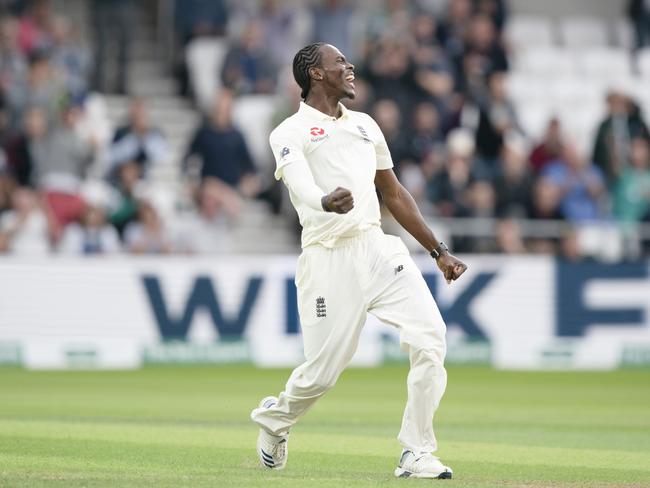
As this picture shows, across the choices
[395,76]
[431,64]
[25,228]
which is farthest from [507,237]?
[25,228]

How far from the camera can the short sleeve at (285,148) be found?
27.5 ft

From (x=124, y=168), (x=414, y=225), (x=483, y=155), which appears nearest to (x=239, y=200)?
(x=124, y=168)

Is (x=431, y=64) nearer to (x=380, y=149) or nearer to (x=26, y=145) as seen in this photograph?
(x=26, y=145)

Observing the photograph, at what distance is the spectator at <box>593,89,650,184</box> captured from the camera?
2273cm

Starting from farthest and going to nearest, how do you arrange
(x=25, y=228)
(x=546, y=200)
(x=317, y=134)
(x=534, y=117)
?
1. (x=534, y=117)
2. (x=546, y=200)
3. (x=25, y=228)
4. (x=317, y=134)

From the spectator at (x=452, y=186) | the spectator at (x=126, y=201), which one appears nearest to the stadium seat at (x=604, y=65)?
the spectator at (x=452, y=186)

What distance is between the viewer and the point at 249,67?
22.8m

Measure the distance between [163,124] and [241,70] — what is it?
6.01 feet

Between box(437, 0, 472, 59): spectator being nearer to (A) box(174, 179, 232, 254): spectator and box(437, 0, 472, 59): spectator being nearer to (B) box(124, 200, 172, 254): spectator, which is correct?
(A) box(174, 179, 232, 254): spectator

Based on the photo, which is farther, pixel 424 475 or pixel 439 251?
pixel 439 251

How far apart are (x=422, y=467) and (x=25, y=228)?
1213 centimetres

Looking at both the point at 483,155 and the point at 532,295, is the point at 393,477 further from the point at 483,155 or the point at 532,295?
the point at 483,155

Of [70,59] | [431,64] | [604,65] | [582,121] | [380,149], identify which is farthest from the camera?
[604,65]

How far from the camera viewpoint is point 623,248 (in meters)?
21.5
